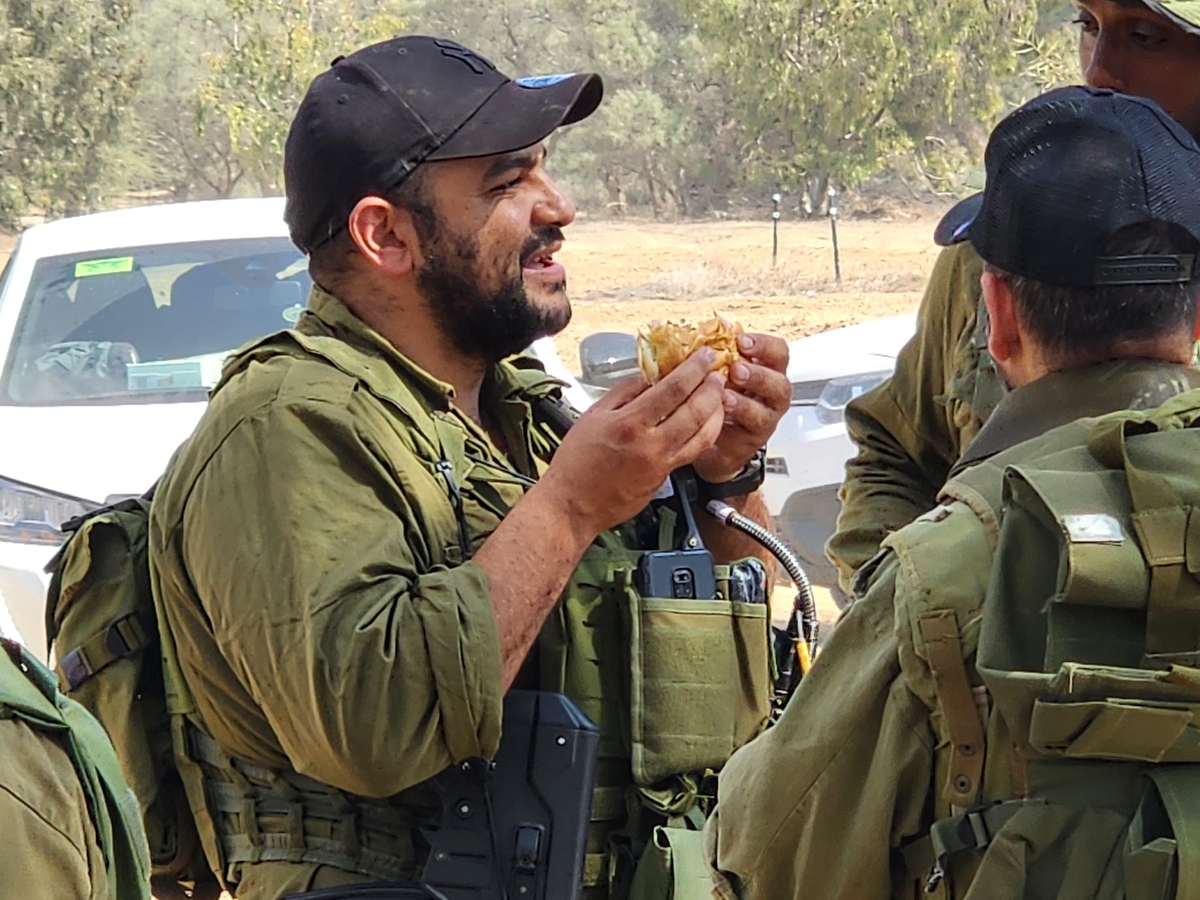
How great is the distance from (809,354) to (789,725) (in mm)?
6716

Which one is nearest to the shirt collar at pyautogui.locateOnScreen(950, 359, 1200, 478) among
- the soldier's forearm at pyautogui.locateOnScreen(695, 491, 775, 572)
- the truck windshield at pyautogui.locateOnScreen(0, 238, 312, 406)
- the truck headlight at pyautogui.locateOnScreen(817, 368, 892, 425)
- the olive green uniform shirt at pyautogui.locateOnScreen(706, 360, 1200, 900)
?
the olive green uniform shirt at pyautogui.locateOnScreen(706, 360, 1200, 900)

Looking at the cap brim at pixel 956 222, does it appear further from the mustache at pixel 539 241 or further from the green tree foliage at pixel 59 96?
the green tree foliage at pixel 59 96

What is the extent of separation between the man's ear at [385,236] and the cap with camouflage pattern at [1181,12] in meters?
1.26

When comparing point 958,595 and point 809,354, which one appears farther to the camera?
point 809,354

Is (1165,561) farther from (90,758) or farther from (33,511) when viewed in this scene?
(33,511)

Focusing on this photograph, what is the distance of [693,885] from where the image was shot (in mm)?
2660

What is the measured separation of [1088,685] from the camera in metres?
1.75

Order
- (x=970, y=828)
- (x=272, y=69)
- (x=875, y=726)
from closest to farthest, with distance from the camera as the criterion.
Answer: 1. (x=970, y=828)
2. (x=875, y=726)
3. (x=272, y=69)

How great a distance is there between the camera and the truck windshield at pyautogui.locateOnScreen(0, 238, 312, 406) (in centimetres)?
623

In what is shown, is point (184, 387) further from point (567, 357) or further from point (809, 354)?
point (567, 357)

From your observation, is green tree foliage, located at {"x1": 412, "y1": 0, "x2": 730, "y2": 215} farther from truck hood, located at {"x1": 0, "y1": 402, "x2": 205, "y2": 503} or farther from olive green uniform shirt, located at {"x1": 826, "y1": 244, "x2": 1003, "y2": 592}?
olive green uniform shirt, located at {"x1": 826, "y1": 244, "x2": 1003, "y2": 592}

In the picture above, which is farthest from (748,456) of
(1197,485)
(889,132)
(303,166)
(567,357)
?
(889,132)

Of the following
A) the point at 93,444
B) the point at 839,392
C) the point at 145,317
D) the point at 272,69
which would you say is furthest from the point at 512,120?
the point at 272,69

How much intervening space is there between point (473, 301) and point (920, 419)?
88 centimetres
